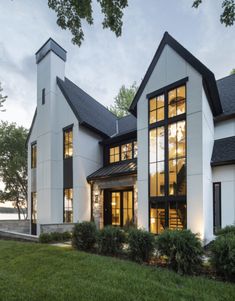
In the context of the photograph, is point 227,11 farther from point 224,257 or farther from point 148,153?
point 148,153

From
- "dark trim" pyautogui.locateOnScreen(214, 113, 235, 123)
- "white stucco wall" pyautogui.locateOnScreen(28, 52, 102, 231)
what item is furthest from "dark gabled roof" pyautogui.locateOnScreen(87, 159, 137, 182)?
"dark trim" pyautogui.locateOnScreen(214, 113, 235, 123)

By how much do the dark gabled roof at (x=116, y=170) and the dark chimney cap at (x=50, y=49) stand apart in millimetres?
8016

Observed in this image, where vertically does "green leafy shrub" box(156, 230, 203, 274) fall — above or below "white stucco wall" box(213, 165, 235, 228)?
below

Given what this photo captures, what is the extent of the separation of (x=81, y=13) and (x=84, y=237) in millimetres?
6702

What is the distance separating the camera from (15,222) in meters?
15.7

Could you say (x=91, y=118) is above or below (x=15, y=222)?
above

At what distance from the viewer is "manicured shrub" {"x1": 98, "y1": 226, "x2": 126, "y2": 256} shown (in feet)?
24.3

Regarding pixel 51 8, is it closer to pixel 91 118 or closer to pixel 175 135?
pixel 175 135

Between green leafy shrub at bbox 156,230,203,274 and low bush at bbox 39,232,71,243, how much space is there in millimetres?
6162

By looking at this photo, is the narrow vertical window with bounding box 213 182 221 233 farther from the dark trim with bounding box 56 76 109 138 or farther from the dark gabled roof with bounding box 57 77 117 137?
the dark gabled roof with bounding box 57 77 117 137

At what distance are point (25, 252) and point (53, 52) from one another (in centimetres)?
1229

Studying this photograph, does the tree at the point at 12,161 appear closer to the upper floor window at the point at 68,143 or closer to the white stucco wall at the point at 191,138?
the upper floor window at the point at 68,143

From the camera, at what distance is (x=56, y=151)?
15.1 m

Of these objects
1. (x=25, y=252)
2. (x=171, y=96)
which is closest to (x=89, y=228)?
(x=25, y=252)
